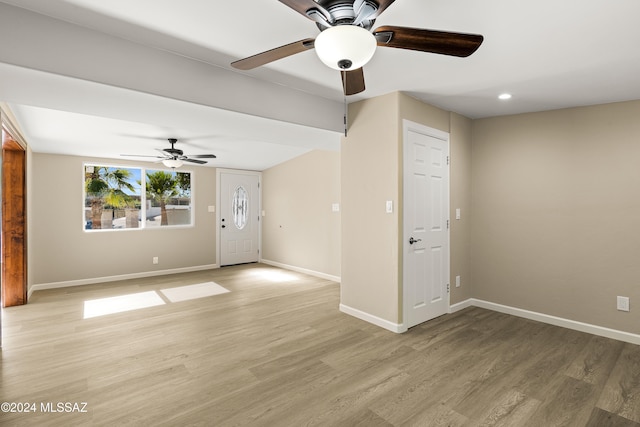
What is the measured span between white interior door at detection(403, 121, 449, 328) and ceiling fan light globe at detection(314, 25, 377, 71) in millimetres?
1979

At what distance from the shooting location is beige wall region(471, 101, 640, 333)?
10.4 feet

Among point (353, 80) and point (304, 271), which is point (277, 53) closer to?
point (353, 80)

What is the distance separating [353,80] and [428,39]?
22.6 inches

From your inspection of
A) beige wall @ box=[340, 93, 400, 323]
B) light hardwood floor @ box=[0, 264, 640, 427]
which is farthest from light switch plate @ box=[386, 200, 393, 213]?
light hardwood floor @ box=[0, 264, 640, 427]

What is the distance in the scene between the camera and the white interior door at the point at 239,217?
7.13 m

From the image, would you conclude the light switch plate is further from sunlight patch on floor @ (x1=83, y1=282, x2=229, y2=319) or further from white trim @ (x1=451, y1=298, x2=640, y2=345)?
sunlight patch on floor @ (x1=83, y1=282, x2=229, y2=319)

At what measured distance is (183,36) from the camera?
218 centimetres

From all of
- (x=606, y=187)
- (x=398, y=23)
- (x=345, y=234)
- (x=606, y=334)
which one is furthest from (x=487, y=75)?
(x=606, y=334)

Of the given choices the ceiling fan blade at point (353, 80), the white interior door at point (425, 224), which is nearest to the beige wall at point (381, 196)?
the white interior door at point (425, 224)

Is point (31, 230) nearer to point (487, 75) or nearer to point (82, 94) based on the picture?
point (82, 94)

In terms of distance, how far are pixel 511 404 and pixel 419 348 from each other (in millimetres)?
897

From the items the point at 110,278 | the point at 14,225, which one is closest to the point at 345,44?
the point at 14,225

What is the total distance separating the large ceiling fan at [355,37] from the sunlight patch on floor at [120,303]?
150 inches

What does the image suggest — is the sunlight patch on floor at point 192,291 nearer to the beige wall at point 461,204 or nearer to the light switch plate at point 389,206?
the light switch plate at point 389,206
